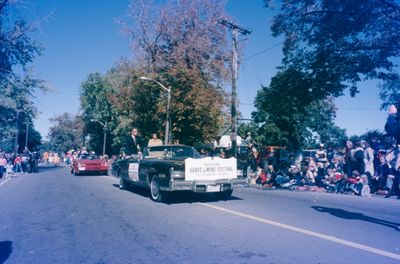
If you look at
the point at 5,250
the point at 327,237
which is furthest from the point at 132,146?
the point at 327,237

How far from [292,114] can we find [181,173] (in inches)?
1517

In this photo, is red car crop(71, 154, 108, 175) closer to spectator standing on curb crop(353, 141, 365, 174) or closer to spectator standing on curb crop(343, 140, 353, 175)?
spectator standing on curb crop(343, 140, 353, 175)

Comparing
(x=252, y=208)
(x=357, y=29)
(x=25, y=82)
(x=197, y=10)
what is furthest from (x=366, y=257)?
(x=25, y=82)

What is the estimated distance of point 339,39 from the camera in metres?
17.0

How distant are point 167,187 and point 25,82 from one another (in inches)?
954

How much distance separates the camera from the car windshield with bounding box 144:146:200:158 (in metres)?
10.7

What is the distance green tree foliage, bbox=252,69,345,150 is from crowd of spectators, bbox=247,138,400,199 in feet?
14.1

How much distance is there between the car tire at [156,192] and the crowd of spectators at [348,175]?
116 inches

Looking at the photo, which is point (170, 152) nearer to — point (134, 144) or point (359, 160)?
point (134, 144)

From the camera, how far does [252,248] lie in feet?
16.2

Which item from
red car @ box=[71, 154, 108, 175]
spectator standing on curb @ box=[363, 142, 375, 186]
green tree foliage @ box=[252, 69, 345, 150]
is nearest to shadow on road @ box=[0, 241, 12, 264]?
spectator standing on curb @ box=[363, 142, 375, 186]

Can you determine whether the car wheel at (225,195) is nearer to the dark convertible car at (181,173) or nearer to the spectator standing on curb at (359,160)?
the dark convertible car at (181,173)

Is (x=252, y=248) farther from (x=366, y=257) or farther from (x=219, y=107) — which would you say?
(x=219, y=107)

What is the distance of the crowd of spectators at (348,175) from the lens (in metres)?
11.9
